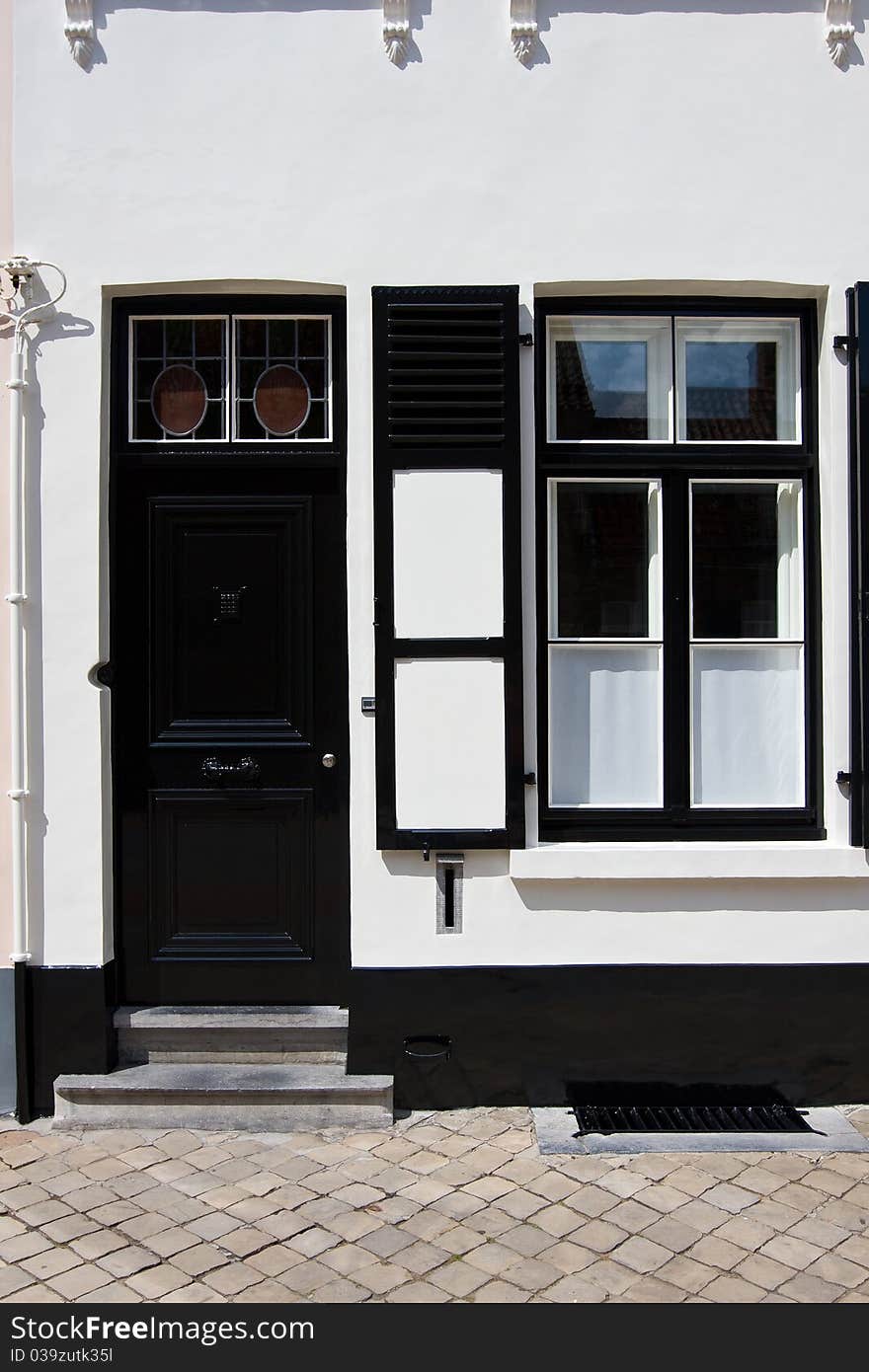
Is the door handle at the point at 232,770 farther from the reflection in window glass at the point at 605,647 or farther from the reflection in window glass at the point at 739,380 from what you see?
the reflection in window glass at the point at 739,380

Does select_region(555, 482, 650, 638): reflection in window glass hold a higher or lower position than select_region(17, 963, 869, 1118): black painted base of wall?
higher

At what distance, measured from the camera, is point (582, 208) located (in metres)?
4.27

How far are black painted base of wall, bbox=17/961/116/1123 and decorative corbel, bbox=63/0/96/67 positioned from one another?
11.7 ft

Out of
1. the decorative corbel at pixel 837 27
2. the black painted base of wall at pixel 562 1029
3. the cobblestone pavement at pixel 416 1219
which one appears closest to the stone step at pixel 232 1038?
the black painted base of wall at pixel 562 1029

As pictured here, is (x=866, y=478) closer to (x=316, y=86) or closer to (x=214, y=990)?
(x=316, y=86)

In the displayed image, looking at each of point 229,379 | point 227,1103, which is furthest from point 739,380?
point 227,1103

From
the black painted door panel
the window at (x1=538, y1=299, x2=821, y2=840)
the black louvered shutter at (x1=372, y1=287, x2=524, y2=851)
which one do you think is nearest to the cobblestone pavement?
the black painted door panel

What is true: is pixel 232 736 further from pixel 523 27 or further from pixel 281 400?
pixel 523 27

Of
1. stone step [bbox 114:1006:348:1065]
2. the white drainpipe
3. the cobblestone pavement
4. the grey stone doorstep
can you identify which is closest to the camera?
the cobblestone pavement

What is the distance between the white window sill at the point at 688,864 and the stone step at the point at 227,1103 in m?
1.03

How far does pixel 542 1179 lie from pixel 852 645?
2.34m

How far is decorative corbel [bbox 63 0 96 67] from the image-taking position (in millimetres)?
4188

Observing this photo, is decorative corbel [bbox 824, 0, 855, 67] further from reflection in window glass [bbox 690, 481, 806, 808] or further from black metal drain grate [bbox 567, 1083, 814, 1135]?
black metal drain grate [bbox 567, 1083, 814, 1135]

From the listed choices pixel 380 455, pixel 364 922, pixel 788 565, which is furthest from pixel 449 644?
pixel 788 565
